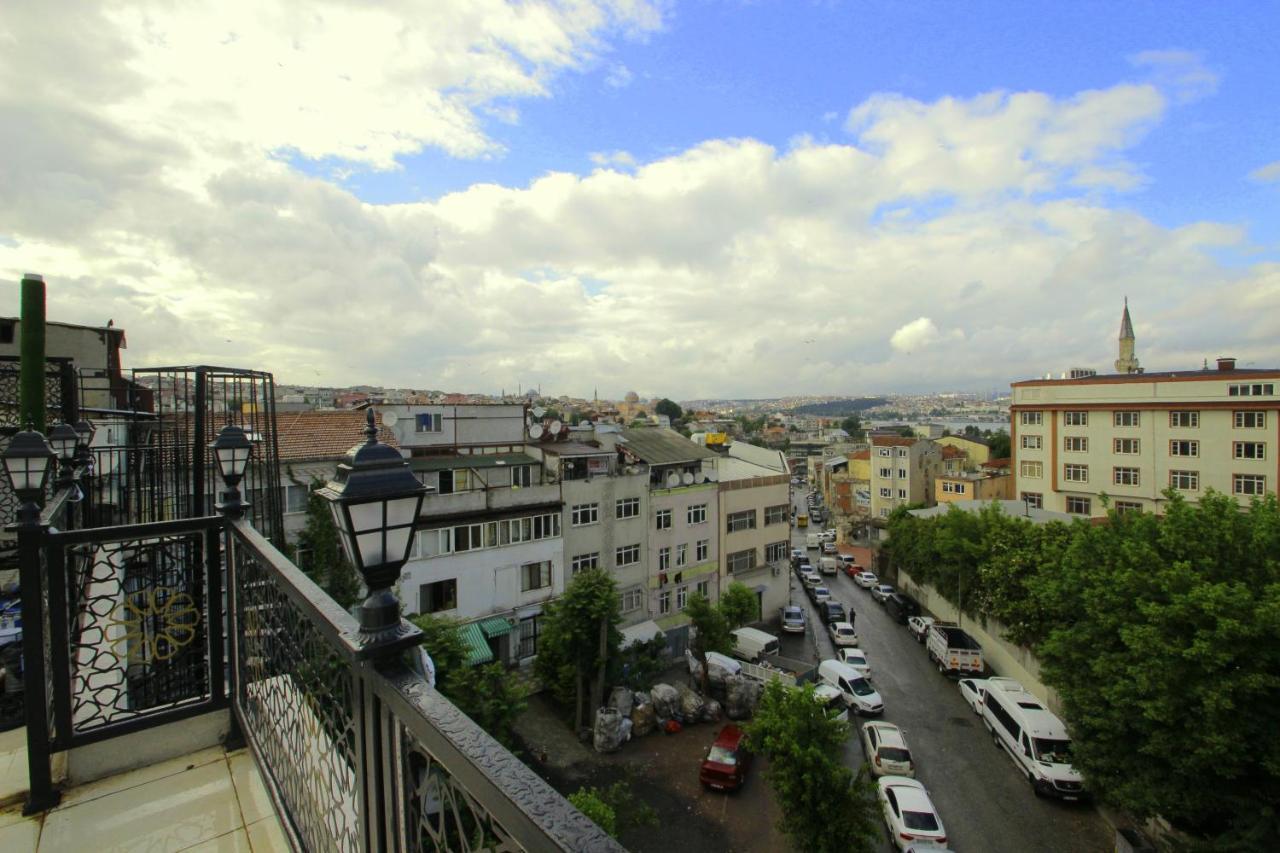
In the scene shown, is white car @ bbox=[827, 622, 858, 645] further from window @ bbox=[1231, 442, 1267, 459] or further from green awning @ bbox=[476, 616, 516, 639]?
window @ bbox=[1231, 442, 1267, 459]

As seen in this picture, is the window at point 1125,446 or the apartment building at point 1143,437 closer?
the apartment building at point 1143,437

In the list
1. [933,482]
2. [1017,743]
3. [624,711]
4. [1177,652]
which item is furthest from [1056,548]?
[933,482]

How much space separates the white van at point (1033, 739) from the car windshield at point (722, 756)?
6.87 meters

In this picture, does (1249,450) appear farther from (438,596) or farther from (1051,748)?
(438,596)

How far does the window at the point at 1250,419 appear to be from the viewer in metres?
25.7

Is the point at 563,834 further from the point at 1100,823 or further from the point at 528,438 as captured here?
the point at 528,438

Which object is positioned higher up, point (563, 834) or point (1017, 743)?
point (563, 834)

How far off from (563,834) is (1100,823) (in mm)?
16774

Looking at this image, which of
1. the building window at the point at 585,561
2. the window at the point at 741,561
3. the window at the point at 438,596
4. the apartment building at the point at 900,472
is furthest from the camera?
the apartment building at the point at 900,472

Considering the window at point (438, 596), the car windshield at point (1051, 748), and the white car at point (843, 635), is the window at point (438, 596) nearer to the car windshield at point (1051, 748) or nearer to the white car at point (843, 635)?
the car windshield at point (1051, 748)

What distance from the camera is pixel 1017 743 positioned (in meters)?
14.5

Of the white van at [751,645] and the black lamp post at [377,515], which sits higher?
the black lamp post at [377,515]

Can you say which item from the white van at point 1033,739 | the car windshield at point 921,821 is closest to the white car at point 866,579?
the white van at point 1033,739

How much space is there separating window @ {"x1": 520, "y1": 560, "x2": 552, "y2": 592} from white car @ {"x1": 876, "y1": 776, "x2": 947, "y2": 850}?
10073 mm
